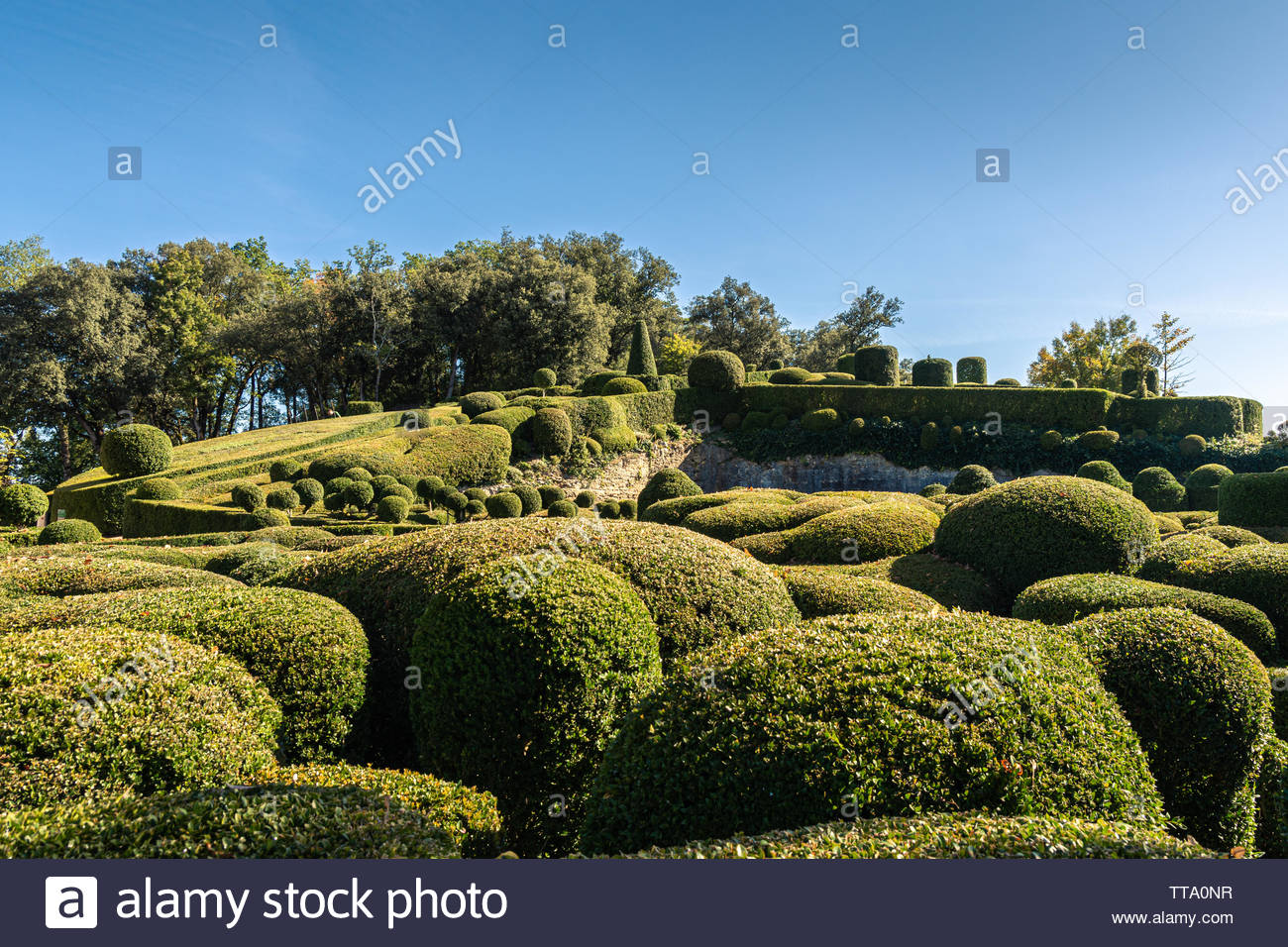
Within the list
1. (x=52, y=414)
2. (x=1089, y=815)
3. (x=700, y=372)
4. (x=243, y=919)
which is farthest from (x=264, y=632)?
(x=52, y=414)

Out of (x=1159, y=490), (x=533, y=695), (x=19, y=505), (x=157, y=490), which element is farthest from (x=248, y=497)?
(x=1159, y=490)

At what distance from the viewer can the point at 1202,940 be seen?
2.61m

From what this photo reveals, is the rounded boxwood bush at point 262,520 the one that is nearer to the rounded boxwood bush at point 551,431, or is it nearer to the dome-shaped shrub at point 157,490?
the dome-shaped shrub at point 157,490

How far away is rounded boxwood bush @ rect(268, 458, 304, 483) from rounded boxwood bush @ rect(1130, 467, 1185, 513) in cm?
2656

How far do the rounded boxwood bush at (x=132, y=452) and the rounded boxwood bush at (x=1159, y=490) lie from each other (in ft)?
102

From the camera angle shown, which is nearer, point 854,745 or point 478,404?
point 854,745

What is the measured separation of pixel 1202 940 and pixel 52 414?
46.1 m

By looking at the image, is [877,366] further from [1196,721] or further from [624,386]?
[1196,721]

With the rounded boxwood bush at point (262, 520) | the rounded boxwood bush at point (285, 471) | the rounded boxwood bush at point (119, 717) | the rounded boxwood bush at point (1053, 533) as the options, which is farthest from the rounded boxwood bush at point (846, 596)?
the rounded boxwood bush at point (285, 471)

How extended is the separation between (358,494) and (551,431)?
1015 centimetres

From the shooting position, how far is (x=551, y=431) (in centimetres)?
2955

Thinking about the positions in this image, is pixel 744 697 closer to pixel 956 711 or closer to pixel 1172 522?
pixel 956 711

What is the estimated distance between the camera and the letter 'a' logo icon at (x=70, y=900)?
2666 millimetres

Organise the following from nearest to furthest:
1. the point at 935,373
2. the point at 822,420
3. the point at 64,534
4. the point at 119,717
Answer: the point at 119,717 → the point at 64,534 → the point at 822,420 → the point at 935,373
